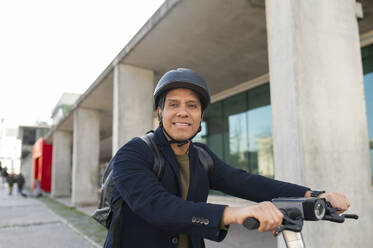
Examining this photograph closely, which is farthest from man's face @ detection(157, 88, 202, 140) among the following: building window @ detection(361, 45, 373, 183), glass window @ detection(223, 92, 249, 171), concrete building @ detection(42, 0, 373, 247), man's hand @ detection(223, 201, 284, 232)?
glass window @ detection(223, 92, 249, 171)

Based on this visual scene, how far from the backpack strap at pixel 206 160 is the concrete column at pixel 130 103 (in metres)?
6.14

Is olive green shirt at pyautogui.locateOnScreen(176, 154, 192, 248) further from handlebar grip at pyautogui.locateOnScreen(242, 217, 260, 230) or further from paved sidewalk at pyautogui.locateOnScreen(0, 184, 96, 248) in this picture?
paved sidewalk at pyautogui.locateOnScreen(0, 184, 96, 248)

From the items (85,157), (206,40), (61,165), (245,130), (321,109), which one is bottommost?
(61,165)

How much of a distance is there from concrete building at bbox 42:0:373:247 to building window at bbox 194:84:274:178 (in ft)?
0.13

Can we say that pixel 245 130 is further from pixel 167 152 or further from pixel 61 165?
pixel 61 165

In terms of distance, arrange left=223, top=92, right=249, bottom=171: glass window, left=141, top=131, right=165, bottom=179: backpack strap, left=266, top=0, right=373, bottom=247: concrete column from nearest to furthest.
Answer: left=141, top=131, right=165, bottom=179: backpack strap < left=266, top=0, right=373, bottom=247: concrete column < left=223, top=92, right=249, bottom=171: glass window

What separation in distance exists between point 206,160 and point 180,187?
1.15ft

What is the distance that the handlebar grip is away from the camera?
1.17 metres

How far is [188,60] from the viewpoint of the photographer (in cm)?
804

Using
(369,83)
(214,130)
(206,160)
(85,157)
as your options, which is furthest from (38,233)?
(369,83)

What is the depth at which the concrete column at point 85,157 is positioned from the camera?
12844mm

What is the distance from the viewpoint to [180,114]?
181 cm

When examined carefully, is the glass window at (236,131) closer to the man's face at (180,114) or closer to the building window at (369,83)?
the building window at (369,83)

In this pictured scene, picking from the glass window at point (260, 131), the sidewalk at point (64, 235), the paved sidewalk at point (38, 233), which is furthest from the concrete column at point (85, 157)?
the glass window at point (260, 131)
